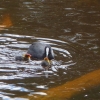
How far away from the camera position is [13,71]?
36.3 ft

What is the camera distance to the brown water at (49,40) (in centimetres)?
1045

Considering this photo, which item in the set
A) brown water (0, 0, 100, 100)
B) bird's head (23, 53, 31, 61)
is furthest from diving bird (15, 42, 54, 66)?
brown water (0, 0, 100, 100)

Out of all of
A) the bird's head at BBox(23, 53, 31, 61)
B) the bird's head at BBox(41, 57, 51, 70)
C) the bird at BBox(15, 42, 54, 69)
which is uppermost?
the bird at BBox(15, 42, 54, 69)

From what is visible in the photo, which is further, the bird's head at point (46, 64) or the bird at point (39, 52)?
the bird at point (39, 52)

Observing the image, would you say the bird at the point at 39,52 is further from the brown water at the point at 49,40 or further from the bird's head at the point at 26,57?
the brown water at the point at 49,40

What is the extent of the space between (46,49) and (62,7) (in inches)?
233

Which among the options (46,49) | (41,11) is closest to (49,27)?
(41,11)

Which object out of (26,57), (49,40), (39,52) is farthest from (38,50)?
(49,40)

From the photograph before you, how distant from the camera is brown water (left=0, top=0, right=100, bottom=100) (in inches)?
411

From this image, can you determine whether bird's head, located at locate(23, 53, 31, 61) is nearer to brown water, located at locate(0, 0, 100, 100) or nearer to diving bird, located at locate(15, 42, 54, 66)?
diving bird, located at locate(15, 42, 54, 66)

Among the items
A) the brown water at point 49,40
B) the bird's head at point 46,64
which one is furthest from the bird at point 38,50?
the bird's head at point 46,64

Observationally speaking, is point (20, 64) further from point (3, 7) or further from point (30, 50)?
point (3, 7)

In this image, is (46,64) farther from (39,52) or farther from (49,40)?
(49,40)

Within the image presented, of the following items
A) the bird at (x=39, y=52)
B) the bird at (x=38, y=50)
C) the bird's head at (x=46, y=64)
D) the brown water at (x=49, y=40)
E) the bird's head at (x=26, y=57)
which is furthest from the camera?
the bird at (x=38, y=50)
